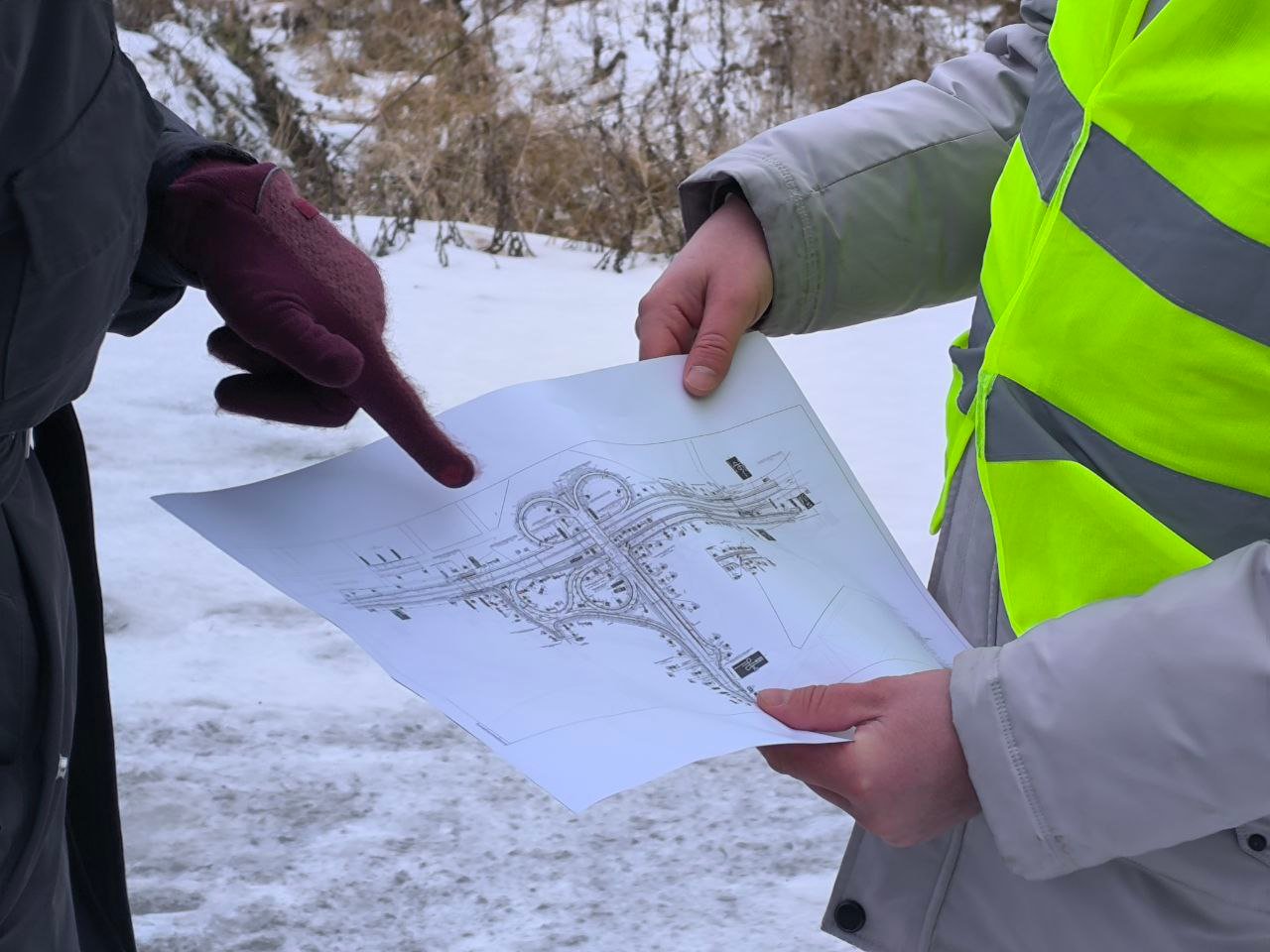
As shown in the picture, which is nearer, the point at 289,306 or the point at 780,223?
the point at 289,306

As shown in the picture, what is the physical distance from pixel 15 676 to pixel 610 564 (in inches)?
18.5

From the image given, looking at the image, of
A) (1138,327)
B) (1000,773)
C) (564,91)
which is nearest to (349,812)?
(1000,773)

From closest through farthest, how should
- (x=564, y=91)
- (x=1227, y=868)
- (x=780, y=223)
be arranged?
(x=1227, y=868)
(x=780, y=223)
(x=564, y=91)

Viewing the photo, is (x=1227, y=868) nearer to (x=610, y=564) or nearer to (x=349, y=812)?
(x=610, y=564)

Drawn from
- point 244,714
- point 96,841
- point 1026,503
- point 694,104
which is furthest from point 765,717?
point 694,104

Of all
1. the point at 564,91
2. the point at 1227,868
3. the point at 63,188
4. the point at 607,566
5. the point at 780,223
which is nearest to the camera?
the point at 63,188

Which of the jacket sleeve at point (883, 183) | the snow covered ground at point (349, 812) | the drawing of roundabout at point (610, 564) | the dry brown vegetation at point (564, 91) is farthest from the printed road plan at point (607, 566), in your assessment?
the dry brown vegetation at point (564, 91)

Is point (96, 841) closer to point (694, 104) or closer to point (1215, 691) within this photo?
point (1215, 691)

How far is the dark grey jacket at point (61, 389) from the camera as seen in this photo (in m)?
0.87

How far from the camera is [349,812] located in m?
2.27

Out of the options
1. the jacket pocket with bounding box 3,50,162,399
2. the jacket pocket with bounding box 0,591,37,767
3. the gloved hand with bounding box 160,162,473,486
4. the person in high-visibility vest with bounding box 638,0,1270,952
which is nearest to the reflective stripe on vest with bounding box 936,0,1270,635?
the person in high-visibility vest with bounding box 638,0,1270,952

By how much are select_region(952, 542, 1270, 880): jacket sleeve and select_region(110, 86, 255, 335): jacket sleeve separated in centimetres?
74

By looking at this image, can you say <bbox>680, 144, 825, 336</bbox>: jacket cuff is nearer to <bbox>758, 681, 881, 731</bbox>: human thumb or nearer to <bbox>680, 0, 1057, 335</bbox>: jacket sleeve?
<bbox>680, 0, 1057, 335</bbox>: jacket sleeve

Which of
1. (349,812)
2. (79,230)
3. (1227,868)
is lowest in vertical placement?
(349,812)
